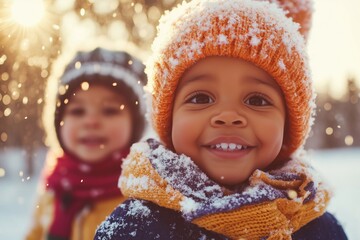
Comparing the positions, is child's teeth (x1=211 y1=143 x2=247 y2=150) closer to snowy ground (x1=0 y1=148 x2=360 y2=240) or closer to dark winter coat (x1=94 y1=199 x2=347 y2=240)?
dark winter coat (x1=94 y1=199 x2=347 y2=240)

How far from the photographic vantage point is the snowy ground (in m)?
7.19

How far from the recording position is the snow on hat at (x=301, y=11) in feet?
8.41

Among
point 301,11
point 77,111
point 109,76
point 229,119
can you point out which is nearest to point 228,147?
point 229,119

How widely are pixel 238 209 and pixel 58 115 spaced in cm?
196

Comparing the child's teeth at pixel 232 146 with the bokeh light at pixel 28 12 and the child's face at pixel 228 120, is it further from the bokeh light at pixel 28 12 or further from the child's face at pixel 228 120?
the bokeh light at pixel 28 12

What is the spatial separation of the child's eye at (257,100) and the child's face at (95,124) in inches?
59.3

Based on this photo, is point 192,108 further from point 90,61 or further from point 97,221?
point 90,61

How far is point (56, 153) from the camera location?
3.65 meters

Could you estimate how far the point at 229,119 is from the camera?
173 cm

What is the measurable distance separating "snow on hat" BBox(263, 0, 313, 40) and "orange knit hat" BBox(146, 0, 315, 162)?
0.57 meters

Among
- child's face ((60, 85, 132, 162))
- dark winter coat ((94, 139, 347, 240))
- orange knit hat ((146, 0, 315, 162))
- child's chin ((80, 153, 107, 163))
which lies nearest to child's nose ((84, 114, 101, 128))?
child's face ((60, 85, 132, 162))

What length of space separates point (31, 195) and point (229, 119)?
10052 millimetres

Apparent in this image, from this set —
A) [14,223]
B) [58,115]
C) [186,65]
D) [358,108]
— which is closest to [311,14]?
[186,65]

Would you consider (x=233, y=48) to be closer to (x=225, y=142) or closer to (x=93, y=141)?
(x=225, y=142)
